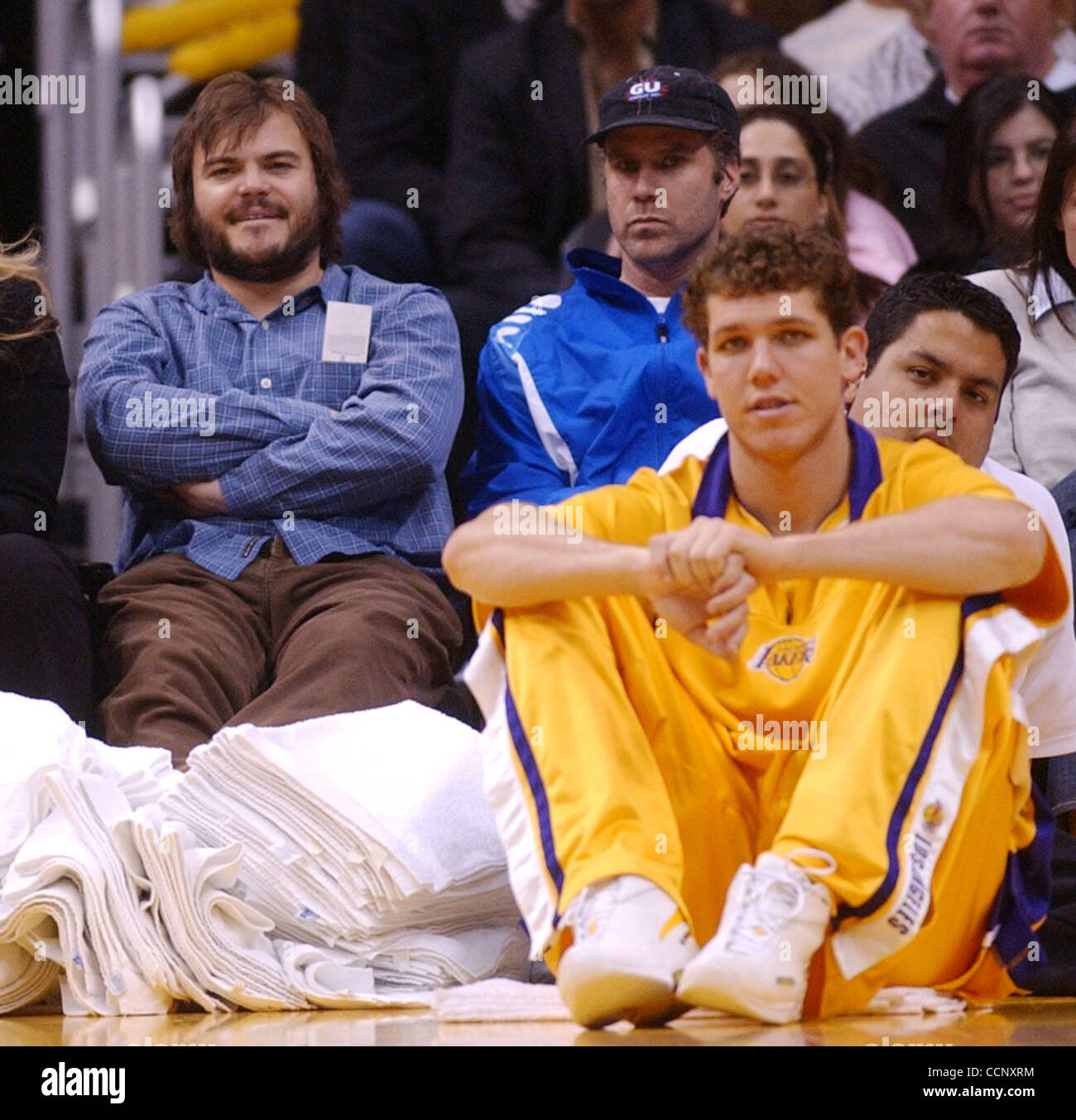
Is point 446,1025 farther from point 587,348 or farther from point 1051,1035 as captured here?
point 587,348

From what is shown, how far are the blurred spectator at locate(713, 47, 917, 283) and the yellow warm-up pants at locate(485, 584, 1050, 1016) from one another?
1610 mm

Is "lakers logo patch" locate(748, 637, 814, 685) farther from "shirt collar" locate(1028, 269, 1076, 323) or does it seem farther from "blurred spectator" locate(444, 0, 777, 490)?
"blurred spectator" locate(444, 0, 777, 490)

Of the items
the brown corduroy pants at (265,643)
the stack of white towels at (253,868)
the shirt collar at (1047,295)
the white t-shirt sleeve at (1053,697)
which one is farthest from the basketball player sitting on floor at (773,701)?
the shirt collar at (1047,295)

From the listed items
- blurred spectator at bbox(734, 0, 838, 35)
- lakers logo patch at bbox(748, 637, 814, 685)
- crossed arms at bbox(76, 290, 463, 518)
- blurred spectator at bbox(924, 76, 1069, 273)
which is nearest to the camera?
lakers logo patch at bbox(748, 637, 814, 685)

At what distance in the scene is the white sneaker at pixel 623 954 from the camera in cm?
183

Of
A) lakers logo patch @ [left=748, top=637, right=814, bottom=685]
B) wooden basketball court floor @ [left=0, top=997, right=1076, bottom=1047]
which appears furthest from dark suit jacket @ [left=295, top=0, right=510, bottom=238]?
wooden basketball court floor @ [left=0, top=997, right=1076, bottom=1047]

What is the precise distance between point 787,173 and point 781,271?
132 centimetres

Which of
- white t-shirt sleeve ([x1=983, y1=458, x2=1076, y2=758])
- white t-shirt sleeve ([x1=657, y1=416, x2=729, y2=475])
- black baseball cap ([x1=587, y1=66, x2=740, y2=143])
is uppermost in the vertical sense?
black baseball cap ([x1=587, y1=66, x2=740, y2=143])

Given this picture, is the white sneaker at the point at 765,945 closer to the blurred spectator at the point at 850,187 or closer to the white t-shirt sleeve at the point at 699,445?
the white t-shirt sleeve at the point at 699,445

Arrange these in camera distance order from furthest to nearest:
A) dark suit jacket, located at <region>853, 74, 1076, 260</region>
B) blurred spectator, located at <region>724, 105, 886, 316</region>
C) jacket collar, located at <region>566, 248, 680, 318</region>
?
dark suit jacket, located at <region>853, 74, 1076, 260</region> → blurred spectator, located at <region>724, 105, 886, 316</region> → jacket collar, located at <region>566, 248, 680, 318</region>

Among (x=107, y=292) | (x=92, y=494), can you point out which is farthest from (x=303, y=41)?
(x=92, y=494)

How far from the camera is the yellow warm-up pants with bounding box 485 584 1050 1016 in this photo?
1.94 meters

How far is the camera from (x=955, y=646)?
2023 mm
